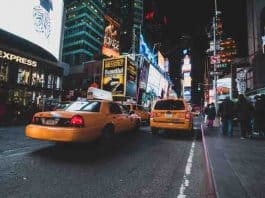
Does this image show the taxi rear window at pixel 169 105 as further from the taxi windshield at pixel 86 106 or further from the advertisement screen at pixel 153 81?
the advertisement screen at pixel 153 81

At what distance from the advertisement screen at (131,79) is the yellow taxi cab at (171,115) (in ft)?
104

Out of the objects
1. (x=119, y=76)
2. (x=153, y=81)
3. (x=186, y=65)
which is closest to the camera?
(x=119, y=76)

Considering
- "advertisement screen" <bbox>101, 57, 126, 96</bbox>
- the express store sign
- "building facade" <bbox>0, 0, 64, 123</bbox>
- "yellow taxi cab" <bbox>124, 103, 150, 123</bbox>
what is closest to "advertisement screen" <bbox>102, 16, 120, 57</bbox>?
"advertisement screen" <bbox>101, 57, 126, 96</bbox>

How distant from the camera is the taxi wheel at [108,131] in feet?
25.5

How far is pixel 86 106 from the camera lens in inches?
302

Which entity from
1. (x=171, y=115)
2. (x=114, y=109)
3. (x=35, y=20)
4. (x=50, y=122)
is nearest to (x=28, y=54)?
(x=35, y=20)

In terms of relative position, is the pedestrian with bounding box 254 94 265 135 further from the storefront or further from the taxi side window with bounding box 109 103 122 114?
the storefront

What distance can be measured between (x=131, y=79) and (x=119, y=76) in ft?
8.88

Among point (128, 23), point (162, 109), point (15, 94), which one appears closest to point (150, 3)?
point (128, 23)

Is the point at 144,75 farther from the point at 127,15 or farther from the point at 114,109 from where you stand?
the point at 127,15

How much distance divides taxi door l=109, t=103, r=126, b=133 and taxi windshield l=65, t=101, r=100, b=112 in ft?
2.42

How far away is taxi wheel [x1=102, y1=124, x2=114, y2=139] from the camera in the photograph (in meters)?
7.77

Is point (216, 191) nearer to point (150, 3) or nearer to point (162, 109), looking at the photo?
point (162, 109)

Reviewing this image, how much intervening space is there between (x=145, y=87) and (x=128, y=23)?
56427mm
